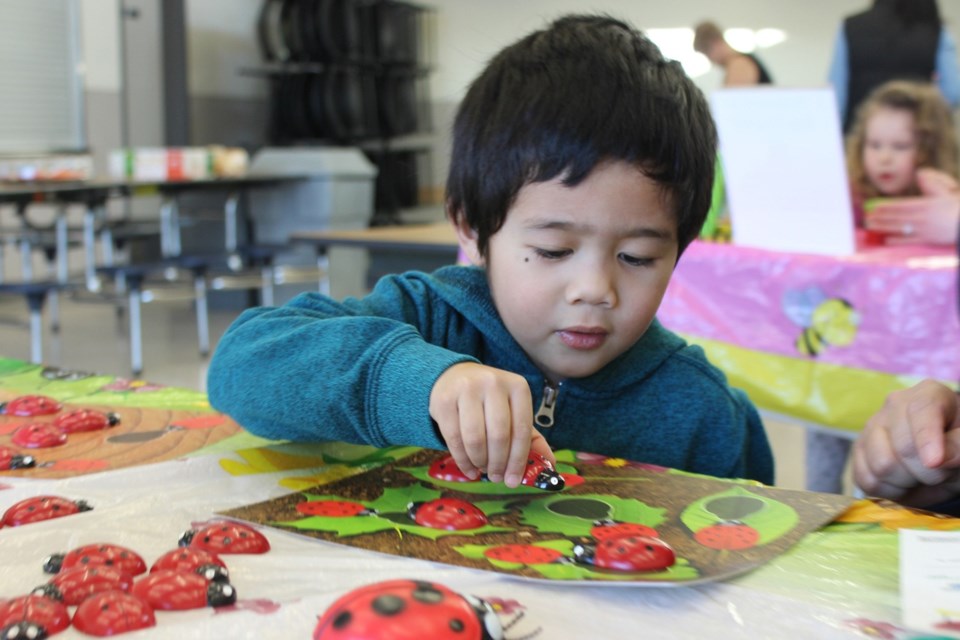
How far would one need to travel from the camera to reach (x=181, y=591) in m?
0.51

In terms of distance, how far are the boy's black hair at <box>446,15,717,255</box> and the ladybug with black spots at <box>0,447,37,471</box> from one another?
1.36ft

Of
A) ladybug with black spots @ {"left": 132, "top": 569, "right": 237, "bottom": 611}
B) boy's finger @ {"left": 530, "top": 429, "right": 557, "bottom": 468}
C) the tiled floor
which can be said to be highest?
boy's finger @ {"left": 530, "top": 429, "right": 557, "bottom": 468}

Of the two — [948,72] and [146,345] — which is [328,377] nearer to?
[948,72]

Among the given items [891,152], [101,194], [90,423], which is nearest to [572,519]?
[90,423]

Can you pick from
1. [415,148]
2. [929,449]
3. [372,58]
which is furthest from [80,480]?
[415,148]

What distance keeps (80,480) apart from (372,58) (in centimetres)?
842

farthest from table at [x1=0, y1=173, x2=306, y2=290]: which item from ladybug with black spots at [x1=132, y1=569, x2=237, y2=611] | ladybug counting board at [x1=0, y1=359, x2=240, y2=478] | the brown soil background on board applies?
ladybug with black spots at [x1=132, y1=569, x2=237, y2=611]

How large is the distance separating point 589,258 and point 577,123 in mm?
117

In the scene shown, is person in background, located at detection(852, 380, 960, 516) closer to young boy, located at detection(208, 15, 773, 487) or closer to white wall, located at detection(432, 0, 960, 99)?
young boy, located at detection(208, 15, 773, 487)

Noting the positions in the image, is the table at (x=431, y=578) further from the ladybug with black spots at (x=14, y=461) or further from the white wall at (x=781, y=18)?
the white wall at (x=781, y=18)

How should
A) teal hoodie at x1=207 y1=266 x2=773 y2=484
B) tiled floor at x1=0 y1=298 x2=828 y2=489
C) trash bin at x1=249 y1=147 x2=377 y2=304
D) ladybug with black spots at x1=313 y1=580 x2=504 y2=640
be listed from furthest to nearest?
trash bin at x1=249 y1=147 x2=377 y2=304 < tiled floor at x1=0 y1=298 x2=828 y2=489 < teal hoodie at x1=207 y1=266 x2=773 y2=484 < ladybug with black spots at x1=313 y1=580 x2=504 y2=640

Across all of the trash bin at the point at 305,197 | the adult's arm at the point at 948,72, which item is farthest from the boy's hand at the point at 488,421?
the trash bin at the point at 305,197

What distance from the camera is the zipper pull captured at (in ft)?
3.17

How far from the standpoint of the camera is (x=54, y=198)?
165 inches
